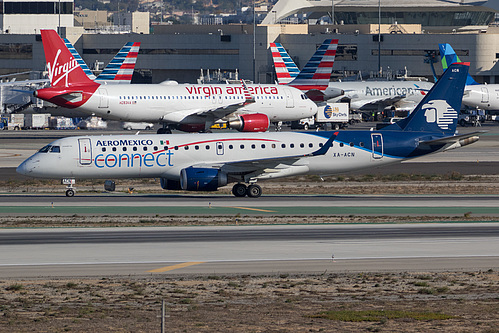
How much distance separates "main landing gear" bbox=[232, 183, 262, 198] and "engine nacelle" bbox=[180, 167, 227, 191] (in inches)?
73.5

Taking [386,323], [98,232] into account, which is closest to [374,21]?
[98,232]

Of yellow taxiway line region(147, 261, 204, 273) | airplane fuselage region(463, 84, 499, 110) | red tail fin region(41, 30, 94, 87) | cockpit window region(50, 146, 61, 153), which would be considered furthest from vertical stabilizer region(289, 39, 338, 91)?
yellow taxiway line region(147, 261, 204, 273)

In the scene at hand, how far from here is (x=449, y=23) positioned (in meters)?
192

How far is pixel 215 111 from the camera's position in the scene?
82.8m

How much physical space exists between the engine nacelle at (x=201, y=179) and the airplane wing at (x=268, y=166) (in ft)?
3.29

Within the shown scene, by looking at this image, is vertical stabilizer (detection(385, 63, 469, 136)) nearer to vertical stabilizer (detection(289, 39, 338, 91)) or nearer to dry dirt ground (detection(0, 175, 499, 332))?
dry dirt ground (detection(0, 175, 499, 332))

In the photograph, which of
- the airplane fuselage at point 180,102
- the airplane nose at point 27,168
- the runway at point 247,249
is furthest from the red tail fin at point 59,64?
the runway at point 247,249

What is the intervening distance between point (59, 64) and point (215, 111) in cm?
1624

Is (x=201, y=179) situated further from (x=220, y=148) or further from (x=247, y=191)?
(x=247, y=191)

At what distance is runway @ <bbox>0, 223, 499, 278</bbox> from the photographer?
30188 mm

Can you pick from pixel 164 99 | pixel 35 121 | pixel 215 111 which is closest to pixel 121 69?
pixel 35 121

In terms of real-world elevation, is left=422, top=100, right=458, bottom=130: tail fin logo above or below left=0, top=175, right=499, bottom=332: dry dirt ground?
above

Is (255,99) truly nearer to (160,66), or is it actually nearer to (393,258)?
(393,258)

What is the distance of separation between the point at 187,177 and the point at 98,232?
38.4 ft
